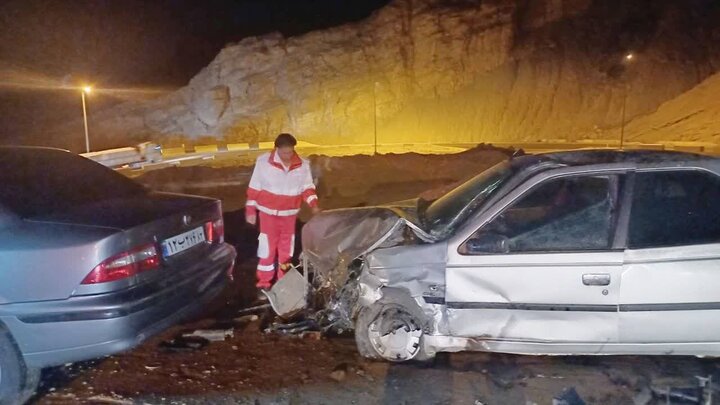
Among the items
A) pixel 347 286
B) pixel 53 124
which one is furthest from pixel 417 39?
pixel 347 286

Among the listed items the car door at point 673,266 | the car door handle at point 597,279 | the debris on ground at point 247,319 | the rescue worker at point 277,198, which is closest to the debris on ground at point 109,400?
the debris on ground at point 247,319

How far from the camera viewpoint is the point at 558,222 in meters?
4.15

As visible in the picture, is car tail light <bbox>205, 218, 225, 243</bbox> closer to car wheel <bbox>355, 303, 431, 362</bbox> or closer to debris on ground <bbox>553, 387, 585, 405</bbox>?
car wheel <bbox>355, 303, 431, 362</bbox>

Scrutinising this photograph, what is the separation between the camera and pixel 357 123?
1110 inches

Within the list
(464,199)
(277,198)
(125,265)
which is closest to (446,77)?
(277,198)

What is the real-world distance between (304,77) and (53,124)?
13300 millimetres

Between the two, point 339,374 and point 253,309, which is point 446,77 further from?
point 339,374

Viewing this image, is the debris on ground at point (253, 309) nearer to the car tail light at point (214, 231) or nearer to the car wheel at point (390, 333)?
the car tail light at point (214, 231)

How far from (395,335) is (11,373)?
233 cm

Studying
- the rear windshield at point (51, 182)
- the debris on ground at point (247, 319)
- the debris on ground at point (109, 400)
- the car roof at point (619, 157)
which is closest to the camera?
the debris on ground at point (109, 400)

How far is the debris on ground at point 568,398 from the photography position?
3.88 m

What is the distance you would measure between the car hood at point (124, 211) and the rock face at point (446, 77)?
23238 mm

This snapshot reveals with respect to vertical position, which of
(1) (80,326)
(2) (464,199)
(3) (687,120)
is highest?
(3) (687,120)

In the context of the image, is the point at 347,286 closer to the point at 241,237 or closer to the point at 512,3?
the point at 241,237
